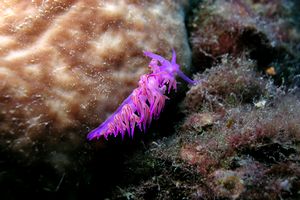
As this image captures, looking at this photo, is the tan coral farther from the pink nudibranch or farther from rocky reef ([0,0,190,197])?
the pink nudibranch

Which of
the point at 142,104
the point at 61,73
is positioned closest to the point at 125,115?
the point at 142,104

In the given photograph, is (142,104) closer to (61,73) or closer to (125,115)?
(125,115)

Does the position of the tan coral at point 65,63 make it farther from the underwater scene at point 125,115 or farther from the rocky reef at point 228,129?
the rocky reef at point 228,129

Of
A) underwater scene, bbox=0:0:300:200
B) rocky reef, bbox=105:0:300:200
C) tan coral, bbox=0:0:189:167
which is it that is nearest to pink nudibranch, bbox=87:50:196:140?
underwater scene, bbox=0:0:300:200

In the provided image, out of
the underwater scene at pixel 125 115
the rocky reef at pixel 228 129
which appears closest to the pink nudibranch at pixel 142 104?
the underwater scene at pixel 125 115

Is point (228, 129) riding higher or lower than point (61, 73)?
lower

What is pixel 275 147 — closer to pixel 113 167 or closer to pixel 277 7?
pixel 113 167
